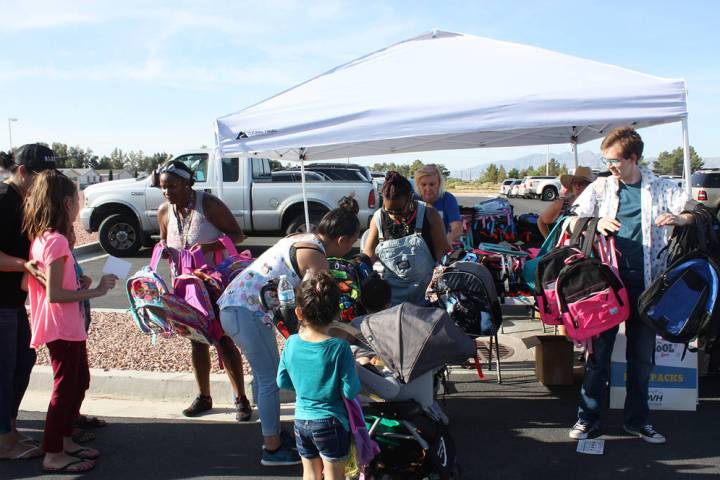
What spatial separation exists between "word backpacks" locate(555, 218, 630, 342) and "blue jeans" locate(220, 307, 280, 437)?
1.87 m

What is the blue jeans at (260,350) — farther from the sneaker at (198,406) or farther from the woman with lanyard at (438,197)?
the woman with lanyard at (438,197)

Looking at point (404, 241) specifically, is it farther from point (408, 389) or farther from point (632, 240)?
point (632, 240)

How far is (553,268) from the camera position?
13.6 ft

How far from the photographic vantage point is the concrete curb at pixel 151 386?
5.17 m

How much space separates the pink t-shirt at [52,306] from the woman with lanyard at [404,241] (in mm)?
1930

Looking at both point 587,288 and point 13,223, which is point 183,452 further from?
point 587,288

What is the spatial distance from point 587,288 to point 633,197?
0.67 metres

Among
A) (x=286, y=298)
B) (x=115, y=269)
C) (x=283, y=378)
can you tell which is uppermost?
(x=115, y=269)

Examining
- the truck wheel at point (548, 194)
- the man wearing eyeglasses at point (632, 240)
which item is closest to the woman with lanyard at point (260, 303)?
the man wearing eyeglasses at point (632, 240)

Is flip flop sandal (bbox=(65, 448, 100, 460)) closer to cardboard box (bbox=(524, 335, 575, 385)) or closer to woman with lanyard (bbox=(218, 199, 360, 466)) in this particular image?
woman with lanyard (bbox=(218, 199, 360, 466))

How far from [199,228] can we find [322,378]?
84.3 inches

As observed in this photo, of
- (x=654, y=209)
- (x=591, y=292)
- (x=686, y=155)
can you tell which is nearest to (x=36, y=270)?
(x=591, y=292)

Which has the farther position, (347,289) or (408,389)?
(347,289)

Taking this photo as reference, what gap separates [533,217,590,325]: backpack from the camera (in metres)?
4.14
